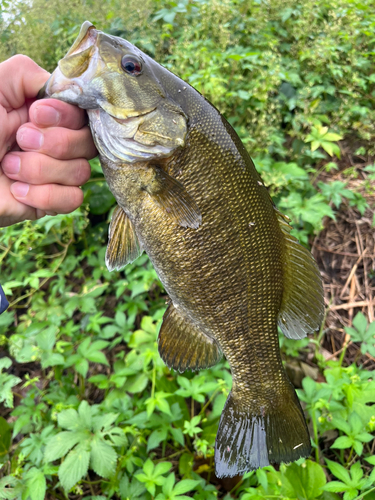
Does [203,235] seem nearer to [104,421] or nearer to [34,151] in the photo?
[34,151]

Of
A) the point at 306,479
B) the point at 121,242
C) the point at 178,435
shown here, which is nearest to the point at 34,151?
the point at 121,242

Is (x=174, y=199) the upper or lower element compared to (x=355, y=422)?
upper

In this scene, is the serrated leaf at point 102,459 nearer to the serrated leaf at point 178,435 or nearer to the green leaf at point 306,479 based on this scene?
the serrated leaf at point 178,435

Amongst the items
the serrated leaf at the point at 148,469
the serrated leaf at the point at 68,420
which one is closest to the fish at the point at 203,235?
the serrated leaf at the point at 148,469

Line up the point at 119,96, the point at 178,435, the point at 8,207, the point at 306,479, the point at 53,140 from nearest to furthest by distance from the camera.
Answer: the point at 119,96 < the point at 53,140 < the point at 8,207 < the point at 306,479 < the point at 178,435

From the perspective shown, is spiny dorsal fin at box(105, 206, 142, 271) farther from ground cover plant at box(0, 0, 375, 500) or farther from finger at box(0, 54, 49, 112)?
ground cover plant at box(0, 0, 375, 500)

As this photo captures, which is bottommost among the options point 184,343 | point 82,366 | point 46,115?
point 82,366

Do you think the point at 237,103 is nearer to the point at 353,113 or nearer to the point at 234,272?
→ the point at 353,113
